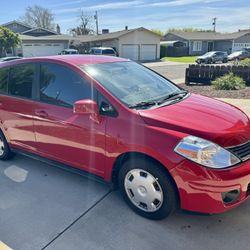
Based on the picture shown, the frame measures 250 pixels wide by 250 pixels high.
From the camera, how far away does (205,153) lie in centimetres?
247

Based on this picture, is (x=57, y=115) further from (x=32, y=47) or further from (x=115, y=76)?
(x=32, y=47)

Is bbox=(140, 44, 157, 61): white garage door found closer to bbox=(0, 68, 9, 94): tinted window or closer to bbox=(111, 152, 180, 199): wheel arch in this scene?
bbox=(0, 68, 9, 94): tinted window

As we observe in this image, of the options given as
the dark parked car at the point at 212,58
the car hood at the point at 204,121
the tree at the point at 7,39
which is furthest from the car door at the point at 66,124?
the dark parked car at the point at 212,58

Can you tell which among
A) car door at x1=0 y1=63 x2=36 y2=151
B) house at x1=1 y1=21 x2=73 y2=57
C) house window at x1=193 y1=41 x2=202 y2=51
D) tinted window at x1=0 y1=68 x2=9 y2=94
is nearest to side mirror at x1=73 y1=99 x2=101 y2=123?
car door at x1=0 y1=63 x2=36 y2=151

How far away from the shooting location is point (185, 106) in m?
3.13

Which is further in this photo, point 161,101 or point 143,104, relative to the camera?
point 161,101

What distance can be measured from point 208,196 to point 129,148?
0.86 metres

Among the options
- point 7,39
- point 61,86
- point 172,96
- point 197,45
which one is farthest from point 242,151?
point 197,45

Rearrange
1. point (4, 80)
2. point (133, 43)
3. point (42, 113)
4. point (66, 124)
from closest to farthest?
1. point (66, 124)
2. point (42, 113)
3. point (4, 80)
4. point (133, 43)

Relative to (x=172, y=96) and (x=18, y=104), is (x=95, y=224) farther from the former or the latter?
(x=18, y=104)

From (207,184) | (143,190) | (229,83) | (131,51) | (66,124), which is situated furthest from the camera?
(131,51)

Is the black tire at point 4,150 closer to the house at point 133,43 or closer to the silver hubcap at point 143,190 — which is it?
the silver hubcap at point 143,190

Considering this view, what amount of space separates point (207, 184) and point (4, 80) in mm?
3400

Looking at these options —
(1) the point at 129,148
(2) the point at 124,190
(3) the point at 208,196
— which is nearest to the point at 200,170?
(3) the point at 208,196
